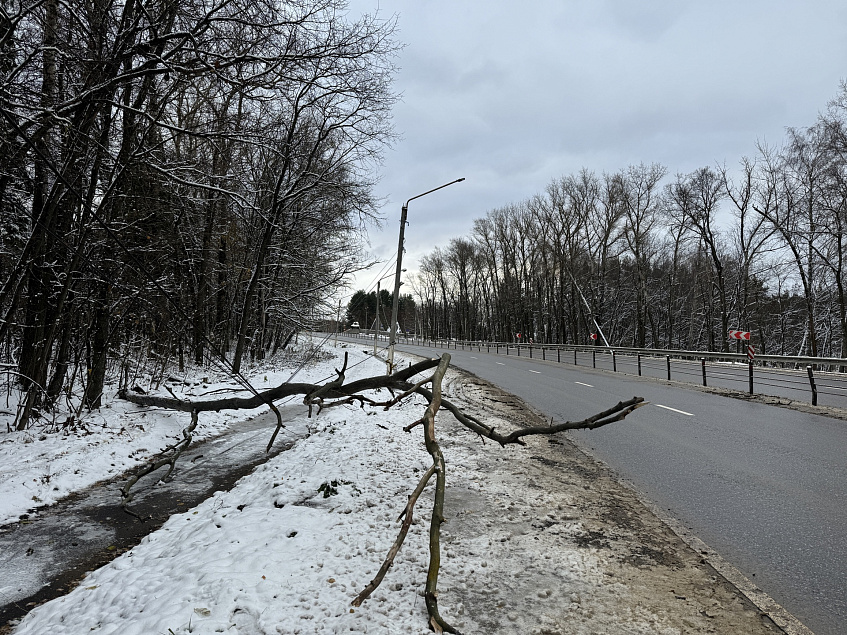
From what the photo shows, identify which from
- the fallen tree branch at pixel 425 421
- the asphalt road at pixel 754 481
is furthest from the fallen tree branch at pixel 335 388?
the asphalt road at pixel 754 481

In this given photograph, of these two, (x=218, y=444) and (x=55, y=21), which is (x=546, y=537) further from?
(x=55, y=21)

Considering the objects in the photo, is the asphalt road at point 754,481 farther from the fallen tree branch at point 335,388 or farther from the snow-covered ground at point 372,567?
the fallen tree branch at point 335,388

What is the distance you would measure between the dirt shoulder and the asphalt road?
0.37m

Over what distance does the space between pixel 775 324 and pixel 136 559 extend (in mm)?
58138

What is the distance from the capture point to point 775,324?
4775cm

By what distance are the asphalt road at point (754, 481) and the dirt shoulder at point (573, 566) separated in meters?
0.37

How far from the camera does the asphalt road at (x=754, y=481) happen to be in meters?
3.64

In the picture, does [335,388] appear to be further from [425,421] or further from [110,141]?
[110,141]

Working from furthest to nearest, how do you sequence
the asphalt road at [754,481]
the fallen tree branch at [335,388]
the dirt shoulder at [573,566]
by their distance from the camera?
1. the fallen tree branch at [335,388]
2. the asphalt road at [754,481]
3. the dirt shoulder at [573,566]

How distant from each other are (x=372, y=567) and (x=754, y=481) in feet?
16.6

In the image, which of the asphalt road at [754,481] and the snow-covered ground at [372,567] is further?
the asphalt road at [754,481]

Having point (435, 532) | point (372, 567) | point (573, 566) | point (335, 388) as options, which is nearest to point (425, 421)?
point (435, 532)

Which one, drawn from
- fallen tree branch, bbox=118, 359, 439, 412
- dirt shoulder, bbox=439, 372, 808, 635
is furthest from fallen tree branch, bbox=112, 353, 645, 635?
Answer: dirt shoulder, bbox=439, 372, 808, 635

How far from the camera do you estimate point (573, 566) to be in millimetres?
3688
